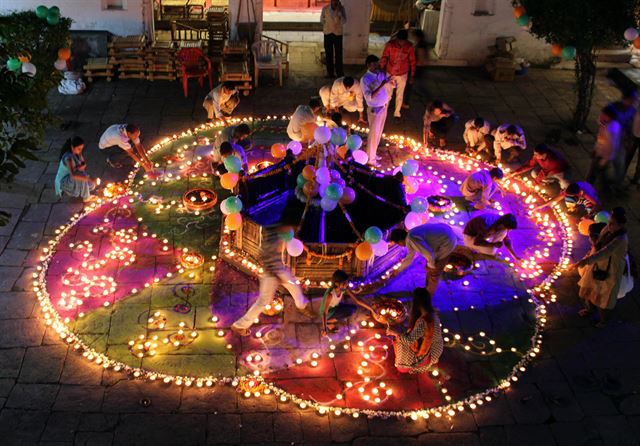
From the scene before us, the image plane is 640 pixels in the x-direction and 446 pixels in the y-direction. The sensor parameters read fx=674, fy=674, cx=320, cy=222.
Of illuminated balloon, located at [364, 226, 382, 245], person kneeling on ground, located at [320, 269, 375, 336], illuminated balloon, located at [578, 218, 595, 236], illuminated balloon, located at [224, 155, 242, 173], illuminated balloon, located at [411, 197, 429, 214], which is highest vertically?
illuminated balloon, located at [224, 155, 242, 173]

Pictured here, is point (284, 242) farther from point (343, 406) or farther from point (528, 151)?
point (528, 151)

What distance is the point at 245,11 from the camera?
43.7 ft

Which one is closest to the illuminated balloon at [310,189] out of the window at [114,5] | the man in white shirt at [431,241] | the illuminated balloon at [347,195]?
the illuminated balloon at [347,195]

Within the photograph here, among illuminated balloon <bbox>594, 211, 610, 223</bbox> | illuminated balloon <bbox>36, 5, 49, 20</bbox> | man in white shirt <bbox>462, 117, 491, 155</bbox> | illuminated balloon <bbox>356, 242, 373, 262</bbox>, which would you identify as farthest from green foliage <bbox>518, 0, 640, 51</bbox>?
illuminated balloon <bbox>36, 5, 49, 20</bbox>

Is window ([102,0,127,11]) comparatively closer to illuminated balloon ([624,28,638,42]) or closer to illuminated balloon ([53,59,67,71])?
illuminated balloon ([53,59,67,71])

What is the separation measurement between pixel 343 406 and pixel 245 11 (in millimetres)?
9043

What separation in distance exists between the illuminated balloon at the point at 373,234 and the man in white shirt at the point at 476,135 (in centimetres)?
408

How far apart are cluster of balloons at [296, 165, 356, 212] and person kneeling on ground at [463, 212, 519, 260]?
1652 mm

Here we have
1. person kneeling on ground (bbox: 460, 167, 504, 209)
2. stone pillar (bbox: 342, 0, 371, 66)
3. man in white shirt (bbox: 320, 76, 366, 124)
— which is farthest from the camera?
stone pillar (bbox: 342, 0, 371, 66)

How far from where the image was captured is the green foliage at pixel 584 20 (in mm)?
10195

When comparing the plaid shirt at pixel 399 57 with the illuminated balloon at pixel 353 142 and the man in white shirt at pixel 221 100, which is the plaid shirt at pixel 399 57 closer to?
the man in white shirt at pixel 221 100

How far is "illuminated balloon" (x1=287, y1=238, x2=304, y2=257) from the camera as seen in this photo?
731 centimetres

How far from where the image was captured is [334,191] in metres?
7.62

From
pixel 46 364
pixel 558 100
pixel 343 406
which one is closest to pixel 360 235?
pixel 343 406
